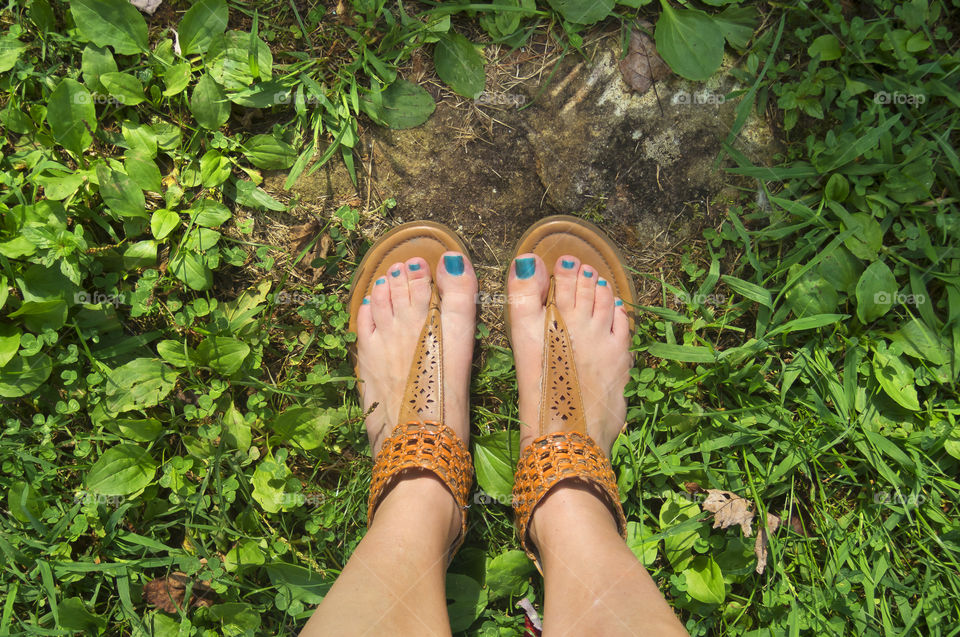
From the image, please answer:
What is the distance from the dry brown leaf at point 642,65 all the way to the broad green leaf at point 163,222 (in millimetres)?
1589

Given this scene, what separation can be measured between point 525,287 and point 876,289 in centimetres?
114

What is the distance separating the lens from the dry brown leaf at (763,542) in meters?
1.98

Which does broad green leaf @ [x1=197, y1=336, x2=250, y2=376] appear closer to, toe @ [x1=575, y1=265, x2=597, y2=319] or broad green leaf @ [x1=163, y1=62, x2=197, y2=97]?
broad green leaf @ [x1=163, y1=62, x2=197, y2=97]

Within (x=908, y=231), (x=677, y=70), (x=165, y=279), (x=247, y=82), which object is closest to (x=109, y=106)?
(x=247, y=82)

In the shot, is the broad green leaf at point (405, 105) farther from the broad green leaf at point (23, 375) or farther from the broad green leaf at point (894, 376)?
the broad green leaf at point (894, 376)

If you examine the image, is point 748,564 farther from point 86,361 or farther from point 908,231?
point 86,361

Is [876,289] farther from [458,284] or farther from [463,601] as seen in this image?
[463,601]

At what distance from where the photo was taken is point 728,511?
1982 millimetres

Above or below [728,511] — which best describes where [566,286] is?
above

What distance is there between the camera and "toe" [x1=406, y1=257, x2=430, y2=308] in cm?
214

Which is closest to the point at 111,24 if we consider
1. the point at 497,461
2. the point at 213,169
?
the point at 213,169

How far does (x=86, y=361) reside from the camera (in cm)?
204

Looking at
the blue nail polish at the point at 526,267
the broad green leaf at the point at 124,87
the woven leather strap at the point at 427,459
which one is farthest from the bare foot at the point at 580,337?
the broad green leaf at the point at 124,87

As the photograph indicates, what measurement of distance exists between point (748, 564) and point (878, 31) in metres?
1.81
